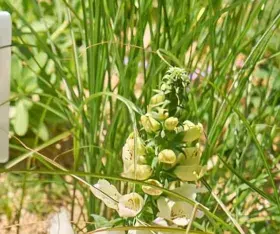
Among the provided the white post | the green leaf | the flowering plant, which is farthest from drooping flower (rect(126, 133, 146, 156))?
the green leaf

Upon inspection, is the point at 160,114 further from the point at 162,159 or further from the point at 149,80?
the point at 149,80

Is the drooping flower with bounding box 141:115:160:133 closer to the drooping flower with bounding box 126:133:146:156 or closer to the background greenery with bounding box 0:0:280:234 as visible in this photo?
the drooping flower with bounding box 126:133:146:156

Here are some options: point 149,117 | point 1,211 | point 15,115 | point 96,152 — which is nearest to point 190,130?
point 149,117

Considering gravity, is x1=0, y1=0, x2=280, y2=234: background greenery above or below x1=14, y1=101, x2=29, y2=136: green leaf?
below

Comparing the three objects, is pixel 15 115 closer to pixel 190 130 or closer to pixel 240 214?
pixel 240 214

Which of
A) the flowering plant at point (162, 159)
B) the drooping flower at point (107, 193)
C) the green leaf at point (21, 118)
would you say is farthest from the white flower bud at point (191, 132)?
the green leaf at point (21, 118)

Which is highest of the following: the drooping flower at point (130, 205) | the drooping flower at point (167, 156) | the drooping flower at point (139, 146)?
the drooping flower at point (139, 146)

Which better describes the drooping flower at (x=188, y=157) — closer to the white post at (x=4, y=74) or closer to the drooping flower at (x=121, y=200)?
the drooping flower at (x=121, y=200)
